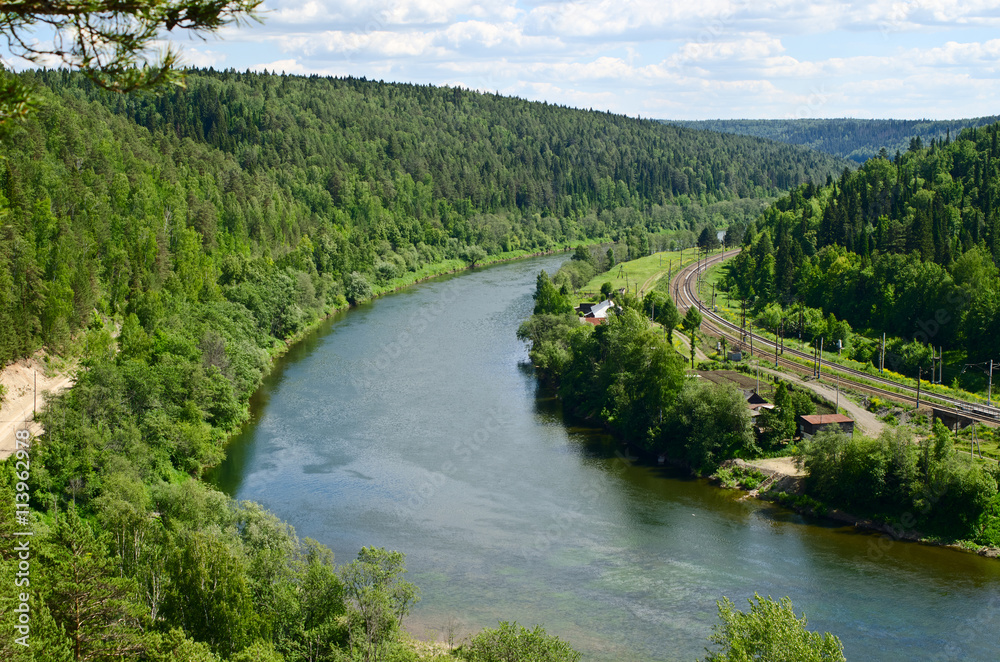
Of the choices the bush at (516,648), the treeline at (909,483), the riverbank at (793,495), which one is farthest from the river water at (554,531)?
the bush at (516,648)

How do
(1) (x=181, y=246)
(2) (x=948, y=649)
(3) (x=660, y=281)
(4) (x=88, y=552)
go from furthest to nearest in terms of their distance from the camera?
(3) (x=660, y=281) < (1) (x=181, y=246) < (2) (x=948, y=649) < (4) (x=88, y=552)

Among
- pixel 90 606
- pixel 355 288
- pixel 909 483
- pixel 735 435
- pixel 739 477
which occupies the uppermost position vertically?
pixel 90 606

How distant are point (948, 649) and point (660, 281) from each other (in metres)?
62.9

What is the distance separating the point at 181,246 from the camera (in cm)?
6156

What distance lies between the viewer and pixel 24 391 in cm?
3912

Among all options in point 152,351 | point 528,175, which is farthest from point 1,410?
point 528,175

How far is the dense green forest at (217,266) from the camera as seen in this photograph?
19.6 metres

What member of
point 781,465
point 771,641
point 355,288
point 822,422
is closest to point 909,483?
point 781,465

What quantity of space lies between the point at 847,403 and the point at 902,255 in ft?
78.9

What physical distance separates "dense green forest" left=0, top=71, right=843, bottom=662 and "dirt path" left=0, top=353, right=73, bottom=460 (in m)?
1.01

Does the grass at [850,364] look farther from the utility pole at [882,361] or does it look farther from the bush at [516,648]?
the bush at [516,648]

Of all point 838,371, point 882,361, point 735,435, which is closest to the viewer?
point 735,435

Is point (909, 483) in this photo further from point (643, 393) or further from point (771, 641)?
point (771, 641)

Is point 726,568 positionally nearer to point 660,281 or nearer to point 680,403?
point 680,403
